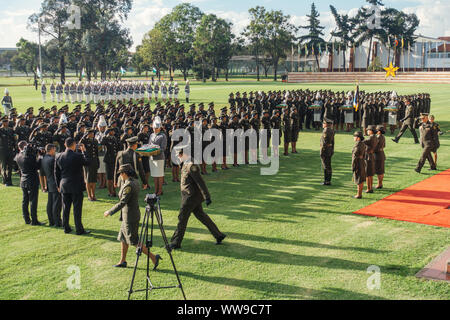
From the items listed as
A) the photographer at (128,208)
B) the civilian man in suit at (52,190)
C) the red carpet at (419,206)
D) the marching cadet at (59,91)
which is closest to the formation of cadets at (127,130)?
the red carpet at (419,206)

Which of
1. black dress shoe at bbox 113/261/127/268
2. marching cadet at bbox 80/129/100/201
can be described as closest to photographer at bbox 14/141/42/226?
marching cadet at bbox 80/129/100/201

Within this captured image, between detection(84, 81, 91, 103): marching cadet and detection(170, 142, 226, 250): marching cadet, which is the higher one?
detection(84, 81, 91, 103): marching cadet

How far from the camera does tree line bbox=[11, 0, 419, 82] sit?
190ft

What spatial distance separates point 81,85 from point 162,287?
3022 cm

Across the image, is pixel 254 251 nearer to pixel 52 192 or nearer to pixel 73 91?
pixel 52 192

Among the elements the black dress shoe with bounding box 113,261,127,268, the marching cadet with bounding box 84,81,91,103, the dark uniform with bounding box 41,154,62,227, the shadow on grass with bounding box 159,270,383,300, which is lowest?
the shadow on grass with bounding box 159,270,383,300

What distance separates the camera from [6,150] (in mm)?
12852

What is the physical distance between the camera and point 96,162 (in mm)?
11242

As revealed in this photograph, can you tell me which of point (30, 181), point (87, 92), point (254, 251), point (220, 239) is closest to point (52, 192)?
point (30, 181)

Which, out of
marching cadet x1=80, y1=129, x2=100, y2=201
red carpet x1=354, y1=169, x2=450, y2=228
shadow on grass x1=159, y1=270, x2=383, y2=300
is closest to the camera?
shadow on grass x1=159, y1=270, x2=383, y2=300

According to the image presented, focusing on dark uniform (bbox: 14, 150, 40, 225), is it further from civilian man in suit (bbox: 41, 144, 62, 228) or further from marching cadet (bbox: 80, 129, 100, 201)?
marching cadet (bbox: 80, 129, 100, 201)

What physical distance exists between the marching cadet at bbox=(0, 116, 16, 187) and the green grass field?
1.02 metres
